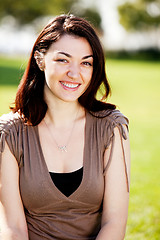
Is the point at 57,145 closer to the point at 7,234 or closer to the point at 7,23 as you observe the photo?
the point at 7,234

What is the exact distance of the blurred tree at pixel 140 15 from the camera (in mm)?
53469

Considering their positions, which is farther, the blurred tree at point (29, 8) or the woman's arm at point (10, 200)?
the blurred tree at point (29, 8)

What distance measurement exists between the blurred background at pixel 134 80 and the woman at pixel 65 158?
0.35 metres

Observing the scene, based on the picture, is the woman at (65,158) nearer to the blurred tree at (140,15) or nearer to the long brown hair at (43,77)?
the long brown hair at (43,77)

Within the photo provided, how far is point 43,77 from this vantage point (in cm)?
270

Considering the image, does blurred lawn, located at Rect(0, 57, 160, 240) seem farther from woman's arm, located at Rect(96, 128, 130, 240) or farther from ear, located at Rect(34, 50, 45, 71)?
woman's arm, located at Rect(96, 128, 130, 240)

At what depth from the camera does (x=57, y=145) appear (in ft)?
8.36

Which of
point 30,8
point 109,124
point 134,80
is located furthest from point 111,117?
point 30,8

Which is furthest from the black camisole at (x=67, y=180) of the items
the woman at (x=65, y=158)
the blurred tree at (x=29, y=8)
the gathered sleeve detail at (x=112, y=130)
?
the blurred tree at (x=29, y=8)

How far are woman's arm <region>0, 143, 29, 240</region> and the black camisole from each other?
0.79 ft

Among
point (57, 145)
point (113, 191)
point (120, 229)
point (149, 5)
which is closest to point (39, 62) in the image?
point (57, 145)

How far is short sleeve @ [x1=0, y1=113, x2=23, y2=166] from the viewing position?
7.78 ft

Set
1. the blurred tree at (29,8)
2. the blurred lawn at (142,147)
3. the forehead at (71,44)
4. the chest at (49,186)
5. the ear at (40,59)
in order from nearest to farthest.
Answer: the chest at (49,186) < the forehead at (71,44) < the ear at (40,59) < the blurred lawn at (142,147) < the blurred tree at (29,8)

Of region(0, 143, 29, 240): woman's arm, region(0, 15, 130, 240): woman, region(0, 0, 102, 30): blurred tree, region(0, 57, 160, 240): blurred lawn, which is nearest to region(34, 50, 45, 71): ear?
region(0, 15, 130, 240): woman
